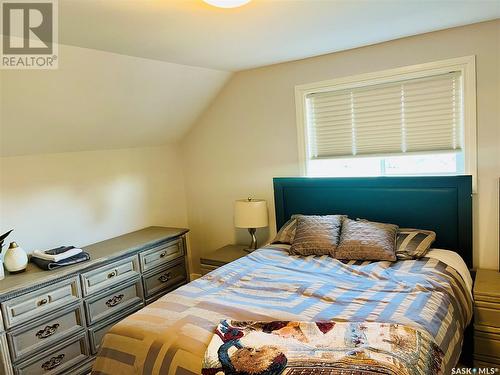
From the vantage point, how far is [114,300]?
Answer: 114 inches

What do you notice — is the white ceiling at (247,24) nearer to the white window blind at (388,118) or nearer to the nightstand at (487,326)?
the white window blind at (388,118)

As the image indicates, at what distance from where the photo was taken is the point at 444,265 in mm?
2396

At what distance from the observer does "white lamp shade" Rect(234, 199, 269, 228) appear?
135 inches

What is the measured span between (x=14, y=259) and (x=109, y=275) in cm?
65

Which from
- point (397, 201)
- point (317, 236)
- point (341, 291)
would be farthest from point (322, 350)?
point (397, 201)

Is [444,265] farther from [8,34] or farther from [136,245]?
[8,34]

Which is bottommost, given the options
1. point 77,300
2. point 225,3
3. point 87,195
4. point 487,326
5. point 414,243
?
point 487,326

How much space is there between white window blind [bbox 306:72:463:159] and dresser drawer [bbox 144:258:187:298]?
5.32 feet

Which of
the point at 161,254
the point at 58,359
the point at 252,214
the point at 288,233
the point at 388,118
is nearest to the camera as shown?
the point at 58,359

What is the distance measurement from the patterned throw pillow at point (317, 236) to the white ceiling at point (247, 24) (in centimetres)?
133

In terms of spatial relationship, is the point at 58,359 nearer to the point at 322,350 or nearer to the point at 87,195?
the point at 87,195

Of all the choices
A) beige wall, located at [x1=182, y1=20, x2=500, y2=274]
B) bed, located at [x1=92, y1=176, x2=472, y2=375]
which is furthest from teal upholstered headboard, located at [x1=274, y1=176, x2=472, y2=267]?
beige wall, located at [x1=182, y1=20, x2=500, y2=274]

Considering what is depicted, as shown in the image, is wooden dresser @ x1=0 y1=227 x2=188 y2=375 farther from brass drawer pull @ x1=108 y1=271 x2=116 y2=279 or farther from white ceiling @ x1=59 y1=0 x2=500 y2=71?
white ceiling @ x1=59 y1=0 x2=500 y2=71

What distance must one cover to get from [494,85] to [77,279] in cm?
316
